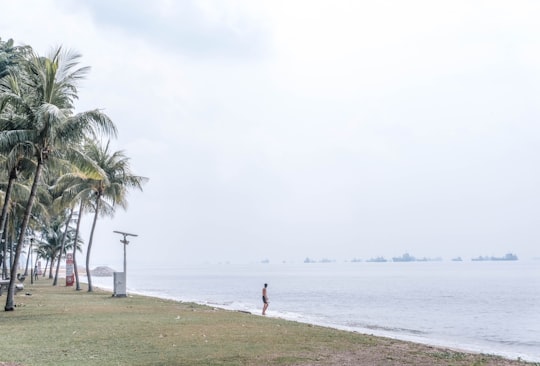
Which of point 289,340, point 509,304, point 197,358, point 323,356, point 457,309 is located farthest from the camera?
point 509,304

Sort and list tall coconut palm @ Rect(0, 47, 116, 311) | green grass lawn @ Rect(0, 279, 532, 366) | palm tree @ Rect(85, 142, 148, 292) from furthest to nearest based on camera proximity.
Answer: palm tree @ Rect(85, 142, 148, 292), tall coconut palm @ Rect(0, 47, 116, 311), green grass lawn @ Rect(0, 279, 532, 366)

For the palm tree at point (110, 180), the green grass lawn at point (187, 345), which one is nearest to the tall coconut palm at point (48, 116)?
the green grass lawn at point (187, 345)

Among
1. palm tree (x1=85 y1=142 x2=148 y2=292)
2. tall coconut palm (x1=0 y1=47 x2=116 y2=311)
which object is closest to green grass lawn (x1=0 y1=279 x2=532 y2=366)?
tall coconut palm (x1=0 y1=47 x2=116 y2=311)

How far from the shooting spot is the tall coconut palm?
1964 cm

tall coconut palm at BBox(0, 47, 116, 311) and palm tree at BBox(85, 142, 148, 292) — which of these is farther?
palm tree at BBox(85, 142, 148, 292)

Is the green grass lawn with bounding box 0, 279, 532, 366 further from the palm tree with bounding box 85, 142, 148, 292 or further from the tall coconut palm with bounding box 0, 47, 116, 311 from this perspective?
the palm tree with bounding box 85, 142, 148, 292

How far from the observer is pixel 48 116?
1927 cm

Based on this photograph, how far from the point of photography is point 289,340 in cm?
1471

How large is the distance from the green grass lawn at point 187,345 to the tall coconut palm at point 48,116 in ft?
18.6

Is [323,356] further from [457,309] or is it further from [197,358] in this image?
[457,309]

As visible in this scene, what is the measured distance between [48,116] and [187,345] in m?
10.3

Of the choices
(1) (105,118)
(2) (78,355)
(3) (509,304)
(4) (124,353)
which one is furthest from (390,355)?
(3) (509,304)

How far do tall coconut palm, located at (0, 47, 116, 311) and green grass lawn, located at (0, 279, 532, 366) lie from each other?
18.6 feet

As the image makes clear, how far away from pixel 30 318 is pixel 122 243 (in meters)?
15.8
